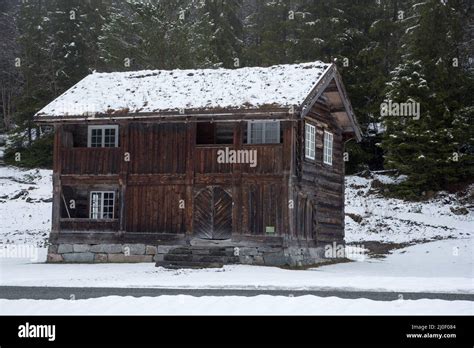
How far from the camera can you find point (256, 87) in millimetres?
28500

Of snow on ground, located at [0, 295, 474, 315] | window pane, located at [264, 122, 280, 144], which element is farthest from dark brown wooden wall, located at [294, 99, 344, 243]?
snow on ground, located at [0, 295, 474, 315]

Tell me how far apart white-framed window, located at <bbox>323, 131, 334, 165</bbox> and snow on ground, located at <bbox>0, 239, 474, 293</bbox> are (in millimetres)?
4588

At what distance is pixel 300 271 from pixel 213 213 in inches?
180

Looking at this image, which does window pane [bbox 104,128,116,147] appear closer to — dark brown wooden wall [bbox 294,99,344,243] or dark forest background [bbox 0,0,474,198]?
dark brown wooden wall [bbox 294,99,344,243]

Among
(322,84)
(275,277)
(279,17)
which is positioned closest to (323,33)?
(279,17)

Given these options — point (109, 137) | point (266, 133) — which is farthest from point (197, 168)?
point (109, 137)

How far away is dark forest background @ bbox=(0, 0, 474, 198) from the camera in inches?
1654

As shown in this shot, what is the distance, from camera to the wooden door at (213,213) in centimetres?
2770

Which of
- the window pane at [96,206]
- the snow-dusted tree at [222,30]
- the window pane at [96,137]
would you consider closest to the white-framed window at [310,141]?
the window pane at [96,137]

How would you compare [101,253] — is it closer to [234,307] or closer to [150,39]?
[234,307]

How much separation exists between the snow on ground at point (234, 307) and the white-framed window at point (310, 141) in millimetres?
13964

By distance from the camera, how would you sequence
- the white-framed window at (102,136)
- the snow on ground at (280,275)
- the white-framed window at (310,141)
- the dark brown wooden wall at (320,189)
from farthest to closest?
the white-framed window at (102,136)
the white-framed window at (310,141)
the dark brown wooden wall at (320,189)
the snow on ground at (280,275)

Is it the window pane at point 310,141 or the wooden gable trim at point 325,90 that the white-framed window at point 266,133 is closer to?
the wooden gable trim at point 325,90
